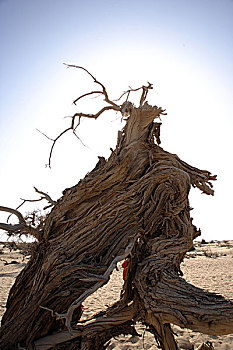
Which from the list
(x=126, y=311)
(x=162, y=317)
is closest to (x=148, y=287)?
(x=162, y=317)

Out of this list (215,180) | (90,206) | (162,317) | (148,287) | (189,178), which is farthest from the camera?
(215,180)

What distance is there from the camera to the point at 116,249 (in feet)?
10.2

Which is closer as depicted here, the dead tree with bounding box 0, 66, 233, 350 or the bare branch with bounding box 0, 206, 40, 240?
the dead tree with bounding box 0, 66, 233, 350

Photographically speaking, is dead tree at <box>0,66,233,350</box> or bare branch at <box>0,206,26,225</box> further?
bare branch at <box>0,206,26,225</box>

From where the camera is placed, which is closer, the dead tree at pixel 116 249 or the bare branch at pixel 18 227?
the dead tree at pixel 116 249

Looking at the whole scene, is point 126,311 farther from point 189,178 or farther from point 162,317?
point 189,178

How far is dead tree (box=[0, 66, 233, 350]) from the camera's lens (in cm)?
275

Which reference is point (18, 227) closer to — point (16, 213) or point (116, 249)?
point (16, 213)

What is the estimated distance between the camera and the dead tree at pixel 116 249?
108 inches

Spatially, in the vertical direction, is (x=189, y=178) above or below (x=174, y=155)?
below

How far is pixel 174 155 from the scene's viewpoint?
3721 millimetres

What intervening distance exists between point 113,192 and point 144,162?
0.63 metres

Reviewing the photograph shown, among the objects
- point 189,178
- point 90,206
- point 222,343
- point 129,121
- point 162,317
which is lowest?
point 222,343

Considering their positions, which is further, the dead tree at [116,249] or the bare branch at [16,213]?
the bare branch at [16,213]
